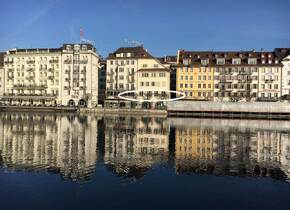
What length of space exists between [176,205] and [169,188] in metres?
4.29

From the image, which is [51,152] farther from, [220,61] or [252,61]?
[252,61]

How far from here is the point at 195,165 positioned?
39812mm

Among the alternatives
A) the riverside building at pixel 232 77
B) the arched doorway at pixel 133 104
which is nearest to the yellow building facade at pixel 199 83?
the riverside building at pixel 232 77

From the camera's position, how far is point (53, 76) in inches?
5659

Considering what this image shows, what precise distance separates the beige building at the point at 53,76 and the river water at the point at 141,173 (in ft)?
273

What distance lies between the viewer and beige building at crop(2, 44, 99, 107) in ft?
461

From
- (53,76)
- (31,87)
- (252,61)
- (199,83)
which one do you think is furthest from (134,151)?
(31,87)

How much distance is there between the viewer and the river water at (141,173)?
26.7 metres

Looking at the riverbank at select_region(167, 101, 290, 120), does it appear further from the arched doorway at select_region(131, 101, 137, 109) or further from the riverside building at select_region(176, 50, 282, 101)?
the arched doorway at select_region(131, 101, 137, 109)

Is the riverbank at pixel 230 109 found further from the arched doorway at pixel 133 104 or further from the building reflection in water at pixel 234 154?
the building reflection in water at pixel 234 154

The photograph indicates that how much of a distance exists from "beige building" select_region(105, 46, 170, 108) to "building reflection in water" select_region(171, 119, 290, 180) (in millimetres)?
66275

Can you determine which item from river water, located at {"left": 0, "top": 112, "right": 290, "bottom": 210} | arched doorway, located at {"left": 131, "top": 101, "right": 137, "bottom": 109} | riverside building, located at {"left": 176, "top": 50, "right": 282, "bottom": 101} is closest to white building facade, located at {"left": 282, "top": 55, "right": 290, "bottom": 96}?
riverside building, located at {"left": 176, "top": 50, "right": 282, "bottom": 101}

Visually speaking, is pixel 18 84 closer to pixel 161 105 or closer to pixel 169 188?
pixel 161 105

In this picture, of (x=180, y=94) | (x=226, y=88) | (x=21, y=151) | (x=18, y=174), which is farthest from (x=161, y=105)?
(x=18, y=174)
